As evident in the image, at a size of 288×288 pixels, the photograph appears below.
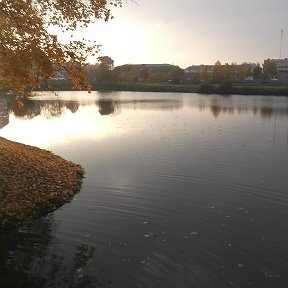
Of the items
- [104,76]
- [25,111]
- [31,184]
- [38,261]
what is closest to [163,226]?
[38,261]

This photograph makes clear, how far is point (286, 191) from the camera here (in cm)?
1892

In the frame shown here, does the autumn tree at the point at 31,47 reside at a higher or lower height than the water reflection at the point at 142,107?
higher

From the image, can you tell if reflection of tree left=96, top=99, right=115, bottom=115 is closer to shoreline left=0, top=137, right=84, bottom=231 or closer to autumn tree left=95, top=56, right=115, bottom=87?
shoreline left=0, top=137, right=84, bottom=231

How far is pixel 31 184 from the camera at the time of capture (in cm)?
1717

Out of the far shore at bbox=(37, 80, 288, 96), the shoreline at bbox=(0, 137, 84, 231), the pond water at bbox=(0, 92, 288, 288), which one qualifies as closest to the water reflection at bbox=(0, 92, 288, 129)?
the shoreline at bbox=(0, 137, 84, 231)

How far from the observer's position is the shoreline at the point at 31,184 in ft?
49.2

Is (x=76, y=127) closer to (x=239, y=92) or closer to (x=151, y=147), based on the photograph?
(x=151, y=147)

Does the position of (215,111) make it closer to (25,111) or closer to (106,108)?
(106,108)

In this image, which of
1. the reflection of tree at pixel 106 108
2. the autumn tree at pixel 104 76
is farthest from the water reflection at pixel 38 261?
the autumn tree at pixel 104 76

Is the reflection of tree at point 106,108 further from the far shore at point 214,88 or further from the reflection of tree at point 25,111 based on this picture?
the far shore at point 214,88

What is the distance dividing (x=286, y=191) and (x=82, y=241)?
34.9 ft

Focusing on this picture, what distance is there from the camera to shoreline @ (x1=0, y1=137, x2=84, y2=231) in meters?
15.0

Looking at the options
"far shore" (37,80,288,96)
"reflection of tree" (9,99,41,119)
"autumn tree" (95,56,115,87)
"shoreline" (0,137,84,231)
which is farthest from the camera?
"autumn tree" (95,56,115,87)

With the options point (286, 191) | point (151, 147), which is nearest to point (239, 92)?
point (151, 147)
